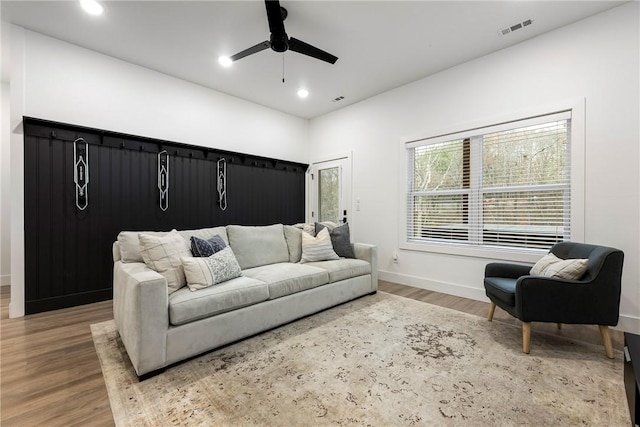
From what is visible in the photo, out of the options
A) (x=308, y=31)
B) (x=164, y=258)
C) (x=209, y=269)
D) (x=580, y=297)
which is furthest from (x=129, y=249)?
(x=580, y=297)

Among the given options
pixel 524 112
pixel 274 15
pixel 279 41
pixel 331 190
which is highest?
pixel 274 15

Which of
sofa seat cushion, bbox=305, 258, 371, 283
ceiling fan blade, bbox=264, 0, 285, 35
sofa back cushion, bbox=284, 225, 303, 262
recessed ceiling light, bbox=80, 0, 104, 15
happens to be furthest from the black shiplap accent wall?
ceiling fan blade, bbox=264, 0, 285, 35

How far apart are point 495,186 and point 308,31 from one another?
2887 mm

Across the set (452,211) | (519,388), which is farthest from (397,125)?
(519,388)

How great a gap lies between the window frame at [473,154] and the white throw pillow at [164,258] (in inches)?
124

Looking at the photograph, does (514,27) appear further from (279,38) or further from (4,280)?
(4,280)

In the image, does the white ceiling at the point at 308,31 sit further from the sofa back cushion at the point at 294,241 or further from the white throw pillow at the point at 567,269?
the white throw pillow at the point at 567,269

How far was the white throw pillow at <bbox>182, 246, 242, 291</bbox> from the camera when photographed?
232 cm

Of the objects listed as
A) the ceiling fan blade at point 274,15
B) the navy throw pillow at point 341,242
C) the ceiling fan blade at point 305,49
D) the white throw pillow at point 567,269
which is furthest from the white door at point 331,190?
the white throw pillow at point 567,269

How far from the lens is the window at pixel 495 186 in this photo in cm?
305

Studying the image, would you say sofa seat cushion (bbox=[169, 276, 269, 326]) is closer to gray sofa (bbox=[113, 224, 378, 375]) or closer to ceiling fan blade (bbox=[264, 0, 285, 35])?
gray sofa (bbox=[113, 224, 378, 375])

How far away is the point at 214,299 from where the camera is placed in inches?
86.3

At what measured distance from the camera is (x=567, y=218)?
117 inches

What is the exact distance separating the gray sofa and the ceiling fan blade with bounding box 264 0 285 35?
2.09 m
